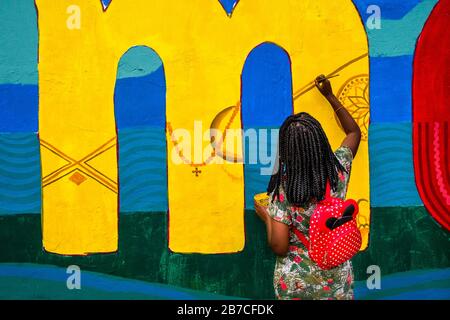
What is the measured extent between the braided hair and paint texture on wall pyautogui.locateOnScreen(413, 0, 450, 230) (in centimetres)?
128

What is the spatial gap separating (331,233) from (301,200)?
227mm

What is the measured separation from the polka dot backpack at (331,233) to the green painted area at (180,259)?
1.12 m

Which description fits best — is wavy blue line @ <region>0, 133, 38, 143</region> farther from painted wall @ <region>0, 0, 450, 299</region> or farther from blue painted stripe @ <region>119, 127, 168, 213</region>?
blue painted stripe @ <region>119, 127, 168, 213</region>

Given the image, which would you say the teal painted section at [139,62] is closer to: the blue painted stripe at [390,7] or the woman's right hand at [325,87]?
the woman's right hand at [325,87]

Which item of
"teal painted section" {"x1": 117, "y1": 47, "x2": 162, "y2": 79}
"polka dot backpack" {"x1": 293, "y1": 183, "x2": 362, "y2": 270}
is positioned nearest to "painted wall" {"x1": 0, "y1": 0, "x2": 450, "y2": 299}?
"teal painted section" {"x1": 117, "y1": 47, "x2": 162, "y2": 79}

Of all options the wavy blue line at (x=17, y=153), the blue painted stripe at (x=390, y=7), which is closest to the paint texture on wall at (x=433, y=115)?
the blue painted stripe at (x=390, y=7)

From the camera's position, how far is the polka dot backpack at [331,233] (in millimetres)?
2998

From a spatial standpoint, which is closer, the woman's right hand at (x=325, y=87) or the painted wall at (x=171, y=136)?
the woman's right hand at (x=325, y=87)

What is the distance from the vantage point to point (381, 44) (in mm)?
4051

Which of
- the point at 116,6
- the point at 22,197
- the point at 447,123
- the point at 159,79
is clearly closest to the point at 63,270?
the point at 22,197

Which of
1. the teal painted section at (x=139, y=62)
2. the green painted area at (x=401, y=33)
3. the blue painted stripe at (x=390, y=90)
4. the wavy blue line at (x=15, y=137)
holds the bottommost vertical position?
the wavy blue line at (x=15, y=137)

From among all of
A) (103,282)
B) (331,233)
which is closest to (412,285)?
(331,233)

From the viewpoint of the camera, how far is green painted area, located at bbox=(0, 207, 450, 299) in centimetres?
414

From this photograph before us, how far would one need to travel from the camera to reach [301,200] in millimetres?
2992
